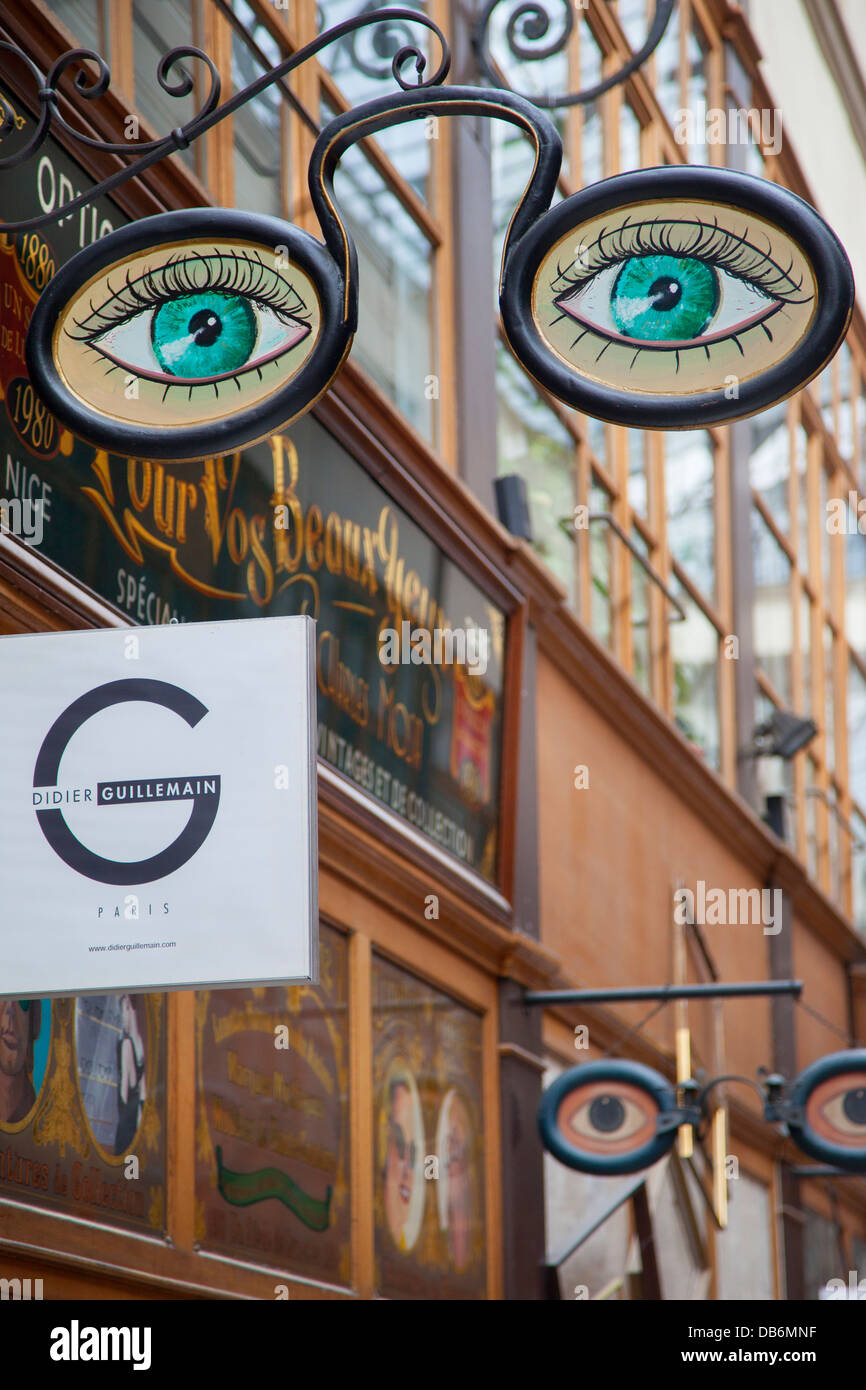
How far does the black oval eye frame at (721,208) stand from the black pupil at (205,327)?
669mm

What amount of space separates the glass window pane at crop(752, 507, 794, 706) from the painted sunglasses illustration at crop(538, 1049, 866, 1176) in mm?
7762

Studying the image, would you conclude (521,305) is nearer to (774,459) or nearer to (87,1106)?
(87,1106)

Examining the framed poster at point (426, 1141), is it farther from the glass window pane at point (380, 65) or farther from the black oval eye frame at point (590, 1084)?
the glass window pane at point (380, 65)

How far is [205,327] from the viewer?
4535 mm

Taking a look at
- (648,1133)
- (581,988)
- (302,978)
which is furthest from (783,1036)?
(302,978)

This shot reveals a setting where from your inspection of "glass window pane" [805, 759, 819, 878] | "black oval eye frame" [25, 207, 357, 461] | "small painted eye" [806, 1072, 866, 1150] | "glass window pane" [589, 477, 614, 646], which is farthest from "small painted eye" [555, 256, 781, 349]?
"glass window pane" [805, 759, 819, 878]

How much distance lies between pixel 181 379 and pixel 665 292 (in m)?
1.10

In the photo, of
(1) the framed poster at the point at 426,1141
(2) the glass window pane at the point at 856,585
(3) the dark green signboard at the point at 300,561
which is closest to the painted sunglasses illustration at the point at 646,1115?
(1) the framed poster at the point at 426,1141

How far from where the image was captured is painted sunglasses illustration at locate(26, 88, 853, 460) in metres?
4.16

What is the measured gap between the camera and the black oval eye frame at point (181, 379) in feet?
14.3

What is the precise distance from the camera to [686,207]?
4.21 m

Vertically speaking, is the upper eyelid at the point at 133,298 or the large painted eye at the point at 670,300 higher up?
the upper eyelid at the point at 133,298
